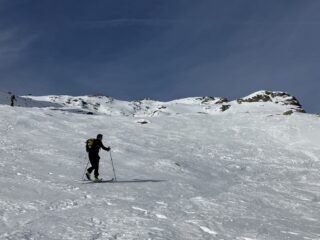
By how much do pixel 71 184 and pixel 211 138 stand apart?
2463cm

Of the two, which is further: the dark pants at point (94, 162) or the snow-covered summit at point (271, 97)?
the snow-covered summit at point (271, 97)

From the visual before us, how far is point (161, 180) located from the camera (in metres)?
21.3

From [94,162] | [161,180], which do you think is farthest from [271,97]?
[94,162]

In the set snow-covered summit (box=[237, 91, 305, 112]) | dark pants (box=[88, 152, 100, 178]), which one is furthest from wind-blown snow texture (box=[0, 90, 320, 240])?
snow-covered summit (box=[237, 91, 305, 112])

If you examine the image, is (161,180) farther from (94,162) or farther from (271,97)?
(271,97)

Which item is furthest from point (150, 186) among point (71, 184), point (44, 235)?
point (44, 235)

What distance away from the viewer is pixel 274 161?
33375 mm

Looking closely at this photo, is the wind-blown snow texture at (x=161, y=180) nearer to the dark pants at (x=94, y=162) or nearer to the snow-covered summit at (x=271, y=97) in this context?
the dark pants at (x=94, y=162)

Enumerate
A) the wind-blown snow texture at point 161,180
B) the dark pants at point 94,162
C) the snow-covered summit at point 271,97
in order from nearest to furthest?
the wind-blown snow texture at point 161,180
the dark pants at point 94,162
the snow-covered summit at point 271,97

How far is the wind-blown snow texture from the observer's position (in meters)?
12.2

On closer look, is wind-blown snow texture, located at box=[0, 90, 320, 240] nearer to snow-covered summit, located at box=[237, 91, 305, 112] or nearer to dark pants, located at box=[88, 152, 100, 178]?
dark pants, located at box=[88, 152, 100, 178]

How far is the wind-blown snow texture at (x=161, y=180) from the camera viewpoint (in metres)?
12.2

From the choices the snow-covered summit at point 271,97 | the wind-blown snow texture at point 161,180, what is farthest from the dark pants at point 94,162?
the snow-covered summit at point 271,97

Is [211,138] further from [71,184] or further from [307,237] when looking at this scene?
→ [307,237]
